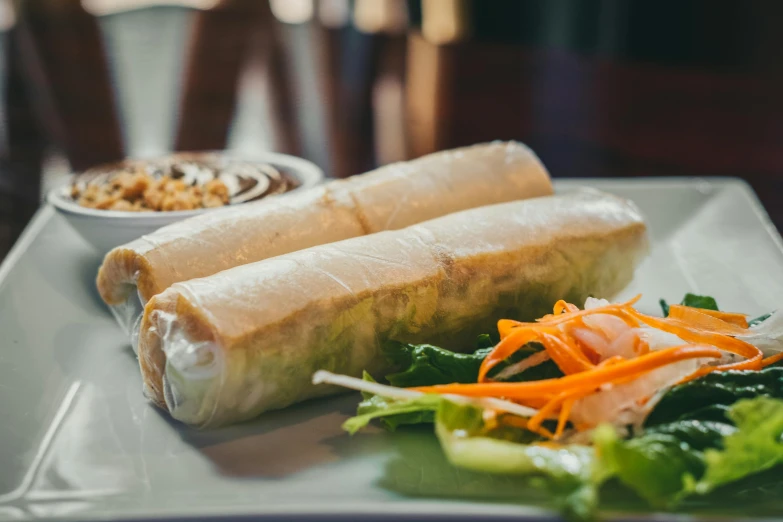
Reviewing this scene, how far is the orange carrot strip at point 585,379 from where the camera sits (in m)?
1.63

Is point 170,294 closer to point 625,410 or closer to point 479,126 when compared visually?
point 625,410

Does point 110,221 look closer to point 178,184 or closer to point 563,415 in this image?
point 178,184

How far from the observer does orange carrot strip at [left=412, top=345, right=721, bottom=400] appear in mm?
1632

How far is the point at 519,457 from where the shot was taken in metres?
1.56

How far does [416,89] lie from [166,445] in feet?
14.6

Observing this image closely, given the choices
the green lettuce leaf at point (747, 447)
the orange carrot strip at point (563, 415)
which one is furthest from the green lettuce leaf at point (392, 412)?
the green lettuce leaf at point (747, 447)

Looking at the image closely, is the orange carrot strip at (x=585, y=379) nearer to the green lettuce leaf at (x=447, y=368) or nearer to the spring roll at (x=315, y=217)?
the green lettuce leaf at (x=447, y=368)

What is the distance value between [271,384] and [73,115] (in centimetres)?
452

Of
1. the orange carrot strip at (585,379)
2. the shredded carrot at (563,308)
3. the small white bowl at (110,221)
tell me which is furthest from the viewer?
the small white bowl at (110,221)

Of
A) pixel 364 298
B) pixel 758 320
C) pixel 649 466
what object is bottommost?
pixel 758 320

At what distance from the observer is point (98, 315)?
2.49 m

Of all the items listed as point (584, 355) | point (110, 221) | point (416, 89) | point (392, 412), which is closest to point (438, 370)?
point (392, 412)

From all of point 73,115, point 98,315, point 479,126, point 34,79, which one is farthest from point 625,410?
point 34,79

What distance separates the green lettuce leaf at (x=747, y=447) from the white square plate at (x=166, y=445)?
84 millimetres
